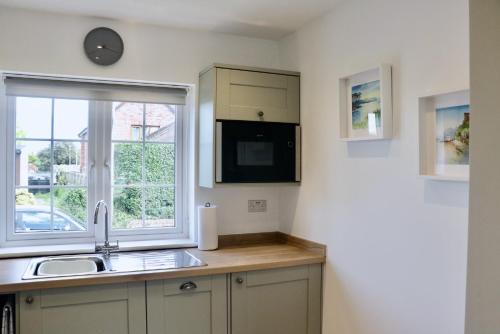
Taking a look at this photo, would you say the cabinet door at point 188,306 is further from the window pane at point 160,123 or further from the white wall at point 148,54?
the window pane at point 160,123

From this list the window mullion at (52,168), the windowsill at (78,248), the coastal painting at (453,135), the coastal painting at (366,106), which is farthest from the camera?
the window mullion at (52,168)

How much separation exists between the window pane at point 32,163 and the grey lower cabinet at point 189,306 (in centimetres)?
92

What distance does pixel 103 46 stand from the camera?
267 centimetres

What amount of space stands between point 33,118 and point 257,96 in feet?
4.56

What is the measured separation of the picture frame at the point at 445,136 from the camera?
5.64ft

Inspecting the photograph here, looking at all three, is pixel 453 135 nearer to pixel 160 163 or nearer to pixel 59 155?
pixel 160 163

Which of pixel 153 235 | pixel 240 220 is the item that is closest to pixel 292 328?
pixel 240 220

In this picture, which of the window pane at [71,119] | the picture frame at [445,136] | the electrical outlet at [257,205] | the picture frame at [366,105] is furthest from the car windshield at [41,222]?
the picture frame at [445,136]

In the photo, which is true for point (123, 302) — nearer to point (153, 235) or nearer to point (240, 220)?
point (153, 235)

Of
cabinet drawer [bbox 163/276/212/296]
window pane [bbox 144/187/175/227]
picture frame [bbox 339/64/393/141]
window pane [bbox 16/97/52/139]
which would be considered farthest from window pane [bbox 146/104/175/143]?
picture frame [bbox 339/64/393/141]

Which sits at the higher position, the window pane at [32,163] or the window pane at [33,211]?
the window pane at [32,163]

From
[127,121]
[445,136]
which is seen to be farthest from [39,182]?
[445,136]

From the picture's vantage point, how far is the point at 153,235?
2951 mm

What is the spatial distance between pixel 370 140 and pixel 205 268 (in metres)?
1.08
